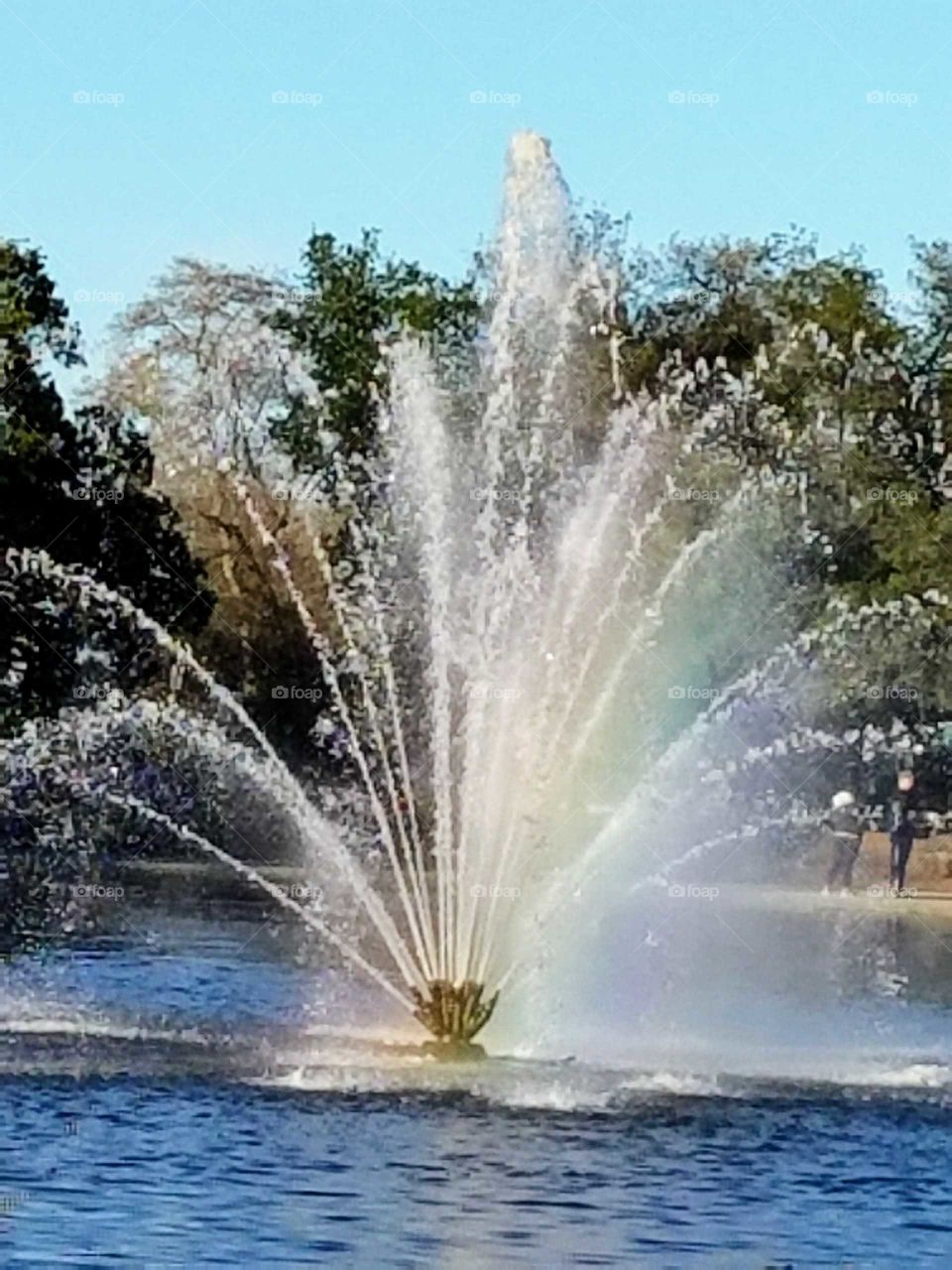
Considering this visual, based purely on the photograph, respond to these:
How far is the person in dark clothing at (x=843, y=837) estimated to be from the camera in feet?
164

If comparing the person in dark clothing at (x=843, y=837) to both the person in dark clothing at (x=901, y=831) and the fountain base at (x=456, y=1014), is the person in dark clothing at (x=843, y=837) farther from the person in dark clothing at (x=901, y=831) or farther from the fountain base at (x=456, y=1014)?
the fountain base at (x=456, y=1014)

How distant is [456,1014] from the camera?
20828mm

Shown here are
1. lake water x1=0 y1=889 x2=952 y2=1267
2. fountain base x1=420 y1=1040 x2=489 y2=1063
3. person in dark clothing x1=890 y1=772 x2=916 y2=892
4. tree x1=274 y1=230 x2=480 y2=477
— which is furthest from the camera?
tree x1=274 y1=230 x2=480 y2=477

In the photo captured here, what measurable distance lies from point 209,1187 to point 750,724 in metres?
37.1

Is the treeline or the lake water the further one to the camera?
the treeline

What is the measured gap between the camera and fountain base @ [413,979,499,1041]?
2081 centimetres

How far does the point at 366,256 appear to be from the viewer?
6762 centimetres

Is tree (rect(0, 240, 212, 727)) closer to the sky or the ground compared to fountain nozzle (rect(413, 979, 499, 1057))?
closer to the sky

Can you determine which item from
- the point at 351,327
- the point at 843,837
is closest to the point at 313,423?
the point at 351,327

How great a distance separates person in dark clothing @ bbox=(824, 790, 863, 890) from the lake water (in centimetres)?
2243

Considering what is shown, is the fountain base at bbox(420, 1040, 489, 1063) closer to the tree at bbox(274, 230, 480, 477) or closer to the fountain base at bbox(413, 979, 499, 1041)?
the fountain base at bbox(413, 979, 499, 1041)

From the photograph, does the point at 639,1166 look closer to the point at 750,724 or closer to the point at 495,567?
the point at 495,567

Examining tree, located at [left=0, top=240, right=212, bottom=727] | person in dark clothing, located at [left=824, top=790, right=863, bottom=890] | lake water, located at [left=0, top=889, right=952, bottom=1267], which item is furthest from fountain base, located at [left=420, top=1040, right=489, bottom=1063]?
person in dark clothing, located at [left=824, top=790, right=863, bottom=890]

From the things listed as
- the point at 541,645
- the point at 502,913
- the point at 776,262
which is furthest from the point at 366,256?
the point at 502,913
